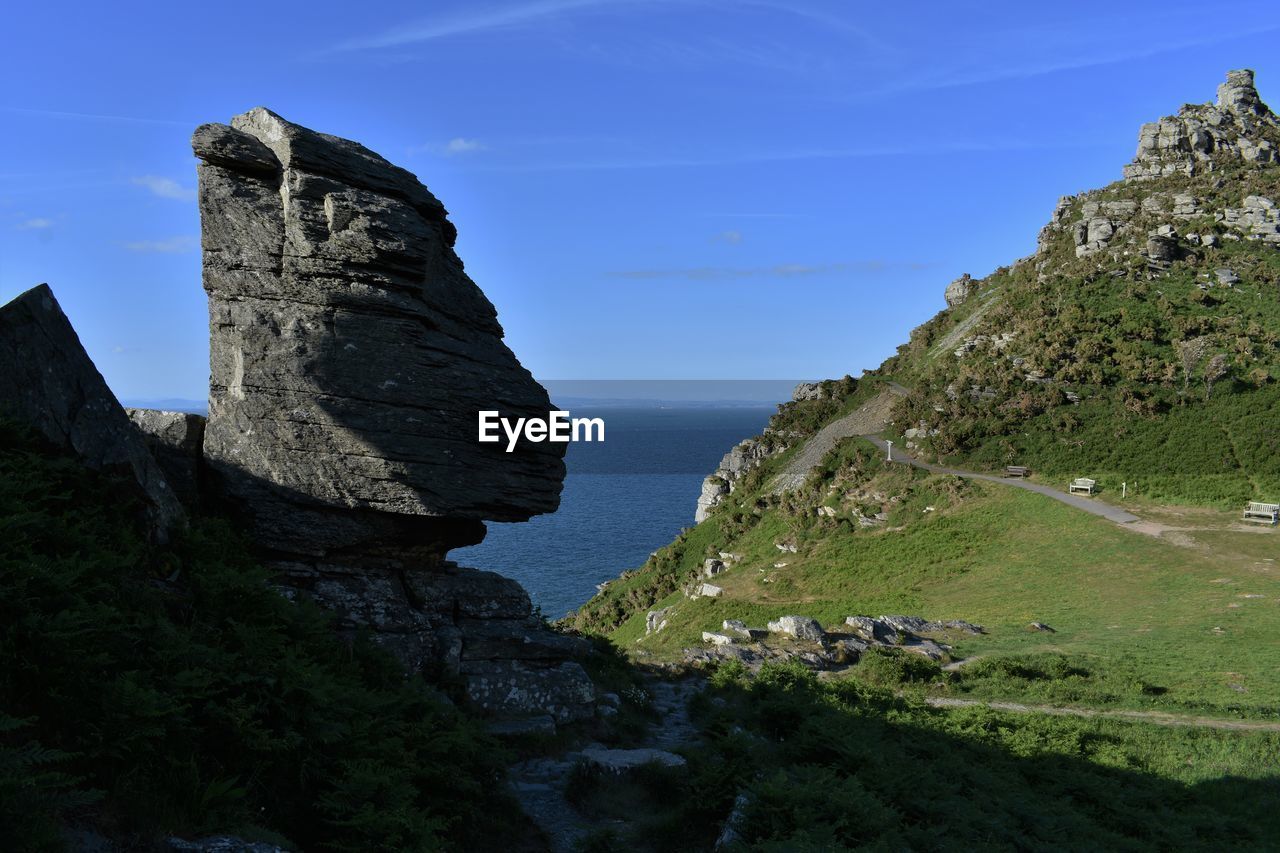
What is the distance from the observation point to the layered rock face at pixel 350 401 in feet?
54.9

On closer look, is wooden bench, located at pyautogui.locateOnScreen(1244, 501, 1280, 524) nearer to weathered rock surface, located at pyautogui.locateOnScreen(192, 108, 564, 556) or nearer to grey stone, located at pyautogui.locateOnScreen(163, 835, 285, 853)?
weathered rock surface, located at pyautogui.locateOnScreen(192, 108, 564, 556)

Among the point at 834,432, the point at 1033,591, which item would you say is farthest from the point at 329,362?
the point at 834,432

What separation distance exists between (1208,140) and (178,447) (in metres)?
113

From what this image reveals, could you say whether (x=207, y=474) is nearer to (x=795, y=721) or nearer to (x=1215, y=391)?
(x=795, y=721)

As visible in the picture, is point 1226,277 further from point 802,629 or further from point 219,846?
point 219,846

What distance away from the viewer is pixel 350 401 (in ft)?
55.4

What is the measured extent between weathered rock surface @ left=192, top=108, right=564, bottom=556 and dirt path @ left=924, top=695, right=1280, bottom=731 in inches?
622

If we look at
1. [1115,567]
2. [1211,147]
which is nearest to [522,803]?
[1115,567]

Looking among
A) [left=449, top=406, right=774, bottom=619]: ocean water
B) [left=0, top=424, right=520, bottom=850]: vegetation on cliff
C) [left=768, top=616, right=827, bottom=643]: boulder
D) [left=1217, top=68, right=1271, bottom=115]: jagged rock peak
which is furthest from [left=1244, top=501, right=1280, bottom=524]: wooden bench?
[left=1217, top=68, right=1271, bottom=115]: jagged rock peak

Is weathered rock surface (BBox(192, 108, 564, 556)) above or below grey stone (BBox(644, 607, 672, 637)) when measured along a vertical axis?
above

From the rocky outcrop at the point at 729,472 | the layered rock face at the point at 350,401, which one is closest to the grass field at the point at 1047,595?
the rocky outcrop at the point at 729,472

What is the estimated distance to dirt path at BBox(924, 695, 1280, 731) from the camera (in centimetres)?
2342

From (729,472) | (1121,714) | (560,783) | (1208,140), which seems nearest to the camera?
(560,783)

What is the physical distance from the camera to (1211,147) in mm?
94625
